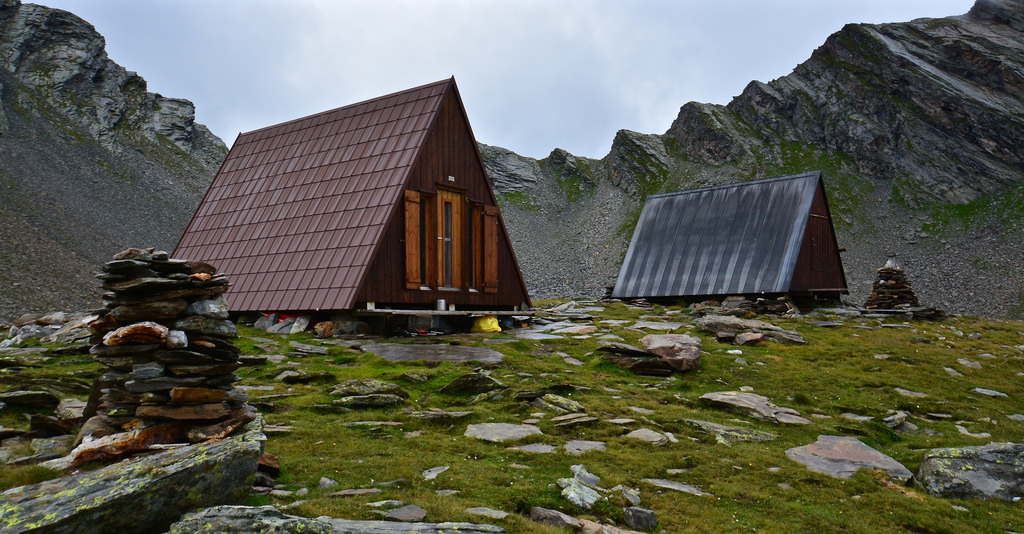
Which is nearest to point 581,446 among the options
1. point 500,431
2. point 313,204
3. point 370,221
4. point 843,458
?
point 500,431

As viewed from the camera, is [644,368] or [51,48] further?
[51,48]

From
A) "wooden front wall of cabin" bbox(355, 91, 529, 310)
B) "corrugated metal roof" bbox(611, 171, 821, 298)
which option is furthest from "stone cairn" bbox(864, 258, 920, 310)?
"wooden front wall of cabin" bbox(355, 91, 529, 310)

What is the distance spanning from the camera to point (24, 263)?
38.4 metres

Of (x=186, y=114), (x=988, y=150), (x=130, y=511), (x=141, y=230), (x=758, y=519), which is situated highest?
(x=186, y=114)

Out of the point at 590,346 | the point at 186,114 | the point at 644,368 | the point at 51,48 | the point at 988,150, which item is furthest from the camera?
the point at 186,114

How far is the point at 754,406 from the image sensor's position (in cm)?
1137

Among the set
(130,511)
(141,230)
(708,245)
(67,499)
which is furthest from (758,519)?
(141,230)

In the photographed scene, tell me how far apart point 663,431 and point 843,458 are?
240cm

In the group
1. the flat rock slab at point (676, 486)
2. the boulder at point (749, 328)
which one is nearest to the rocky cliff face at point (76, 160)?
the boulder at point (749, 328)

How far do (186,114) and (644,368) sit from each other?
84980 millimetres

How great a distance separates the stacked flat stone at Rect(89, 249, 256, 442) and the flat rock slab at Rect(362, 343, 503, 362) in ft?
21.7

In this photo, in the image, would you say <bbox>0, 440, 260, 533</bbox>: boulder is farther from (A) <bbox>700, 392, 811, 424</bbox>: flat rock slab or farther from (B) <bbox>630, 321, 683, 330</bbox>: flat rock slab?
(B) <bbox>630, 321, 683, 330</bbox>: flat rock slab

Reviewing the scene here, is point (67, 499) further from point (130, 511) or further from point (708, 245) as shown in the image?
point (708, 245)

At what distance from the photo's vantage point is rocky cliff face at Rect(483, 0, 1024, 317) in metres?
58.4
